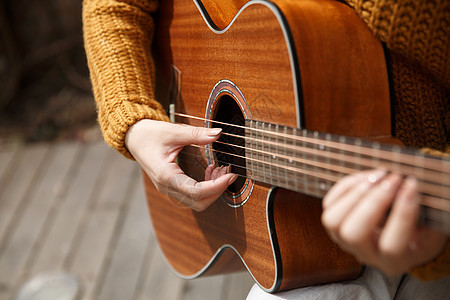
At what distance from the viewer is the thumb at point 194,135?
69cm

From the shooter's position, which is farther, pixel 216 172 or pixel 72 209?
pixel 72 209

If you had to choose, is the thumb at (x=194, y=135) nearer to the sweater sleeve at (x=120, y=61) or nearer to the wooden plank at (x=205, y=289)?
the sweater sleeve at (x=120, y=61)

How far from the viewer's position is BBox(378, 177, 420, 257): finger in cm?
42

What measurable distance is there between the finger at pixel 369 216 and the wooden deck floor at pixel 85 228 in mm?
832

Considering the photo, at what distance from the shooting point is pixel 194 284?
138 centimetres

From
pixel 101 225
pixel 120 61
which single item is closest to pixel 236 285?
pixel 101 225

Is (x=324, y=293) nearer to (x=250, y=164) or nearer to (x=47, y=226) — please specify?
(x=250, y=164)

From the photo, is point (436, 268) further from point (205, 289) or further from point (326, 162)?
point (205, 289)

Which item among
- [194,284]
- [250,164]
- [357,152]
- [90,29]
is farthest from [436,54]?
[194,284]

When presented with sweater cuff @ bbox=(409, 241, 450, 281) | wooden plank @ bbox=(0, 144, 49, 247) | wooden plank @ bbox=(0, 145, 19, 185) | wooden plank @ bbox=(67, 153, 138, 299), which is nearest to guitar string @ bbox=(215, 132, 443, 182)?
sweater cuff @ bbox=(409, 241, 450, 281)

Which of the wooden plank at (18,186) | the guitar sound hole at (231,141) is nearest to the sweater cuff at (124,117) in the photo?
the guitar sound hole at (231,141)

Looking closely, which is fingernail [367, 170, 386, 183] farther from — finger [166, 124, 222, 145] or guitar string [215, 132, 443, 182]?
finger [166, 124, 222, 145]

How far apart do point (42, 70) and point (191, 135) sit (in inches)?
82.1

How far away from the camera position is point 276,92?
0.58m
